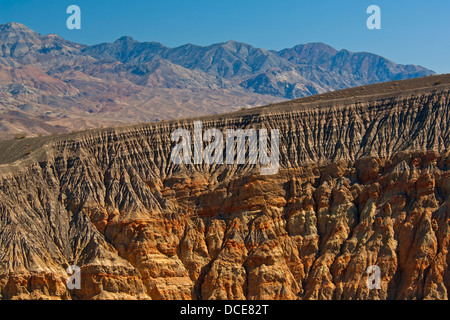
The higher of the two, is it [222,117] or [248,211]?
[222,117]

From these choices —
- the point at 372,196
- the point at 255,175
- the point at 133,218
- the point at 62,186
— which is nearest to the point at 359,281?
the point at 372,196

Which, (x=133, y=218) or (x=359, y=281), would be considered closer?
(x=359, y=281)

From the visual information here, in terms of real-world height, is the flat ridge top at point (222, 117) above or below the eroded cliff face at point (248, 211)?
above


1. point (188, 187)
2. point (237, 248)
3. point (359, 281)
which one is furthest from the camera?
point (188, 187)

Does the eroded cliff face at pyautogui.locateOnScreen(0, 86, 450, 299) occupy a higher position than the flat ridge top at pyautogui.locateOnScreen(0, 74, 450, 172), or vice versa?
the flat ridge top at pyautogui.locateOnScreen(0, 74, 450, 172)

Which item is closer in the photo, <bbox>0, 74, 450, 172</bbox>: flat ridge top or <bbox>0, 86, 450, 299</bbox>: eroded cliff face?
<bbox>0, 86, 450, 299</bbox>: eroded cliff face

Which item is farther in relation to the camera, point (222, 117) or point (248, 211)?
point (222, 117)

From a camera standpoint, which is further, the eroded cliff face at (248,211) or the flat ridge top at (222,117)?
the flat ridge top at (222,117)

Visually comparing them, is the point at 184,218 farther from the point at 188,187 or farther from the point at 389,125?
the point at 389,125
